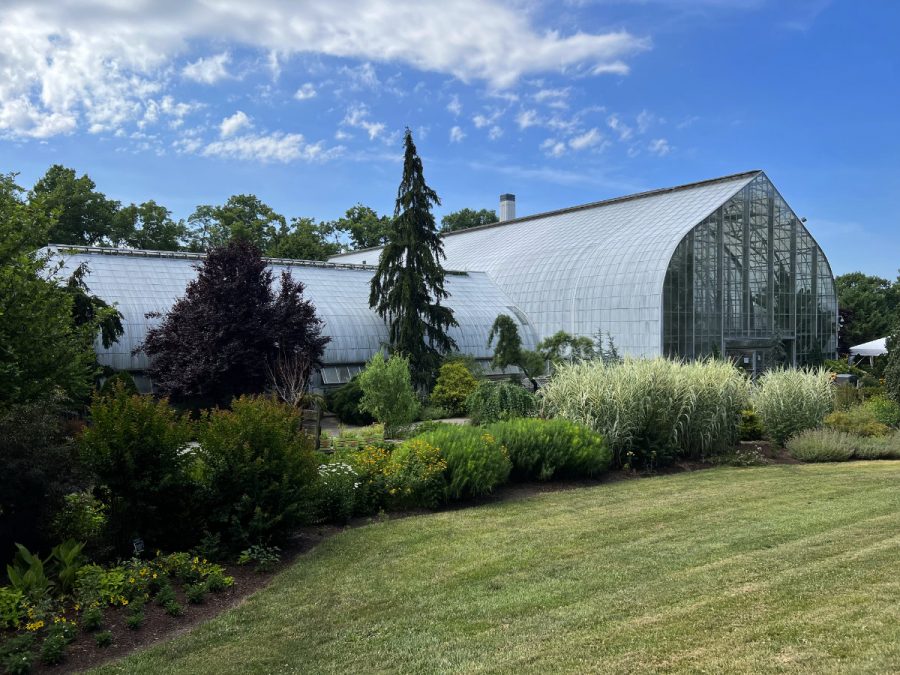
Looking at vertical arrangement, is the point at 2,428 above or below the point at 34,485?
above

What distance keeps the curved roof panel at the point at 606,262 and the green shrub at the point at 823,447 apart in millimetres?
9501

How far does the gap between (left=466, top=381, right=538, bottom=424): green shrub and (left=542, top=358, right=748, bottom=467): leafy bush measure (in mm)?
681

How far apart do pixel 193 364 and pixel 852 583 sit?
54.8ft

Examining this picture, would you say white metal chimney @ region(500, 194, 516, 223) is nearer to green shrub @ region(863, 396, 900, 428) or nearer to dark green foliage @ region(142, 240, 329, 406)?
dark green foliage @ region(142, 240, 329, 406)

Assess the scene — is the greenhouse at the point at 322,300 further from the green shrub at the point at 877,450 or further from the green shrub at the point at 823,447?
the green shrub at the point at 877,450

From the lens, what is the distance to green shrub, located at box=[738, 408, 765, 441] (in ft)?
53.6

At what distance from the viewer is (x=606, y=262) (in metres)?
28.6

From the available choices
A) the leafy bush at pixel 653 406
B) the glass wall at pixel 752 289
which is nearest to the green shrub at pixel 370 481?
the leafy bush at pixel 653 406

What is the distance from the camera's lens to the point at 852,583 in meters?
5.97

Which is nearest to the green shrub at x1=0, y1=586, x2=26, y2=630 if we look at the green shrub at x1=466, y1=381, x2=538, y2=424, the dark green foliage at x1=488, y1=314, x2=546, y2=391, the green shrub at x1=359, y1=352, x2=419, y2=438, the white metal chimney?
the green shrub at x1=466, y1=381, x2=538, y2=424

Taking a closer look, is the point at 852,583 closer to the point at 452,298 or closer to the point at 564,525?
the point at 564,525

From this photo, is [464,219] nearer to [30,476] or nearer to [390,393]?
[390,393]

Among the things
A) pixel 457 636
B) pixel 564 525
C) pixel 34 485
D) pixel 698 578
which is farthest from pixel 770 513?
pixel 34 485

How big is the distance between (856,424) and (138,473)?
1526 centimetres
